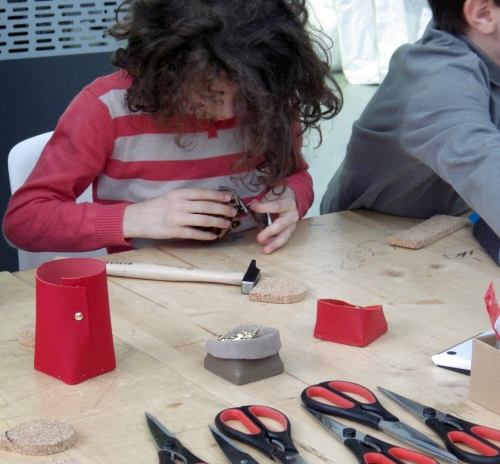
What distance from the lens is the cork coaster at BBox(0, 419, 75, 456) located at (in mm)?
678

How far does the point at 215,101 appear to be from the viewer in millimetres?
1208

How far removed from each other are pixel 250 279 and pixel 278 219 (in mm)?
240

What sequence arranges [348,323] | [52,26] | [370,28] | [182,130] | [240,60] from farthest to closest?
[370,28] → [52,26] → [182,130] → [240,60] → [348,323]

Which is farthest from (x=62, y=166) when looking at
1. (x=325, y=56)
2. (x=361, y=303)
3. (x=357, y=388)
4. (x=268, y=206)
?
(x=357, y=388)

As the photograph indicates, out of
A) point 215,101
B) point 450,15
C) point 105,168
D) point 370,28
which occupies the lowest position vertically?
point 370,28

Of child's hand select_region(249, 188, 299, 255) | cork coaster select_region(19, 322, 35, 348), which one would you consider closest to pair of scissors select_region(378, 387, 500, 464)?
cork coaster select_region(19, 322, 35, 348)

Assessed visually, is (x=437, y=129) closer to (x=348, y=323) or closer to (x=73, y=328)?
(x=348, y=323)

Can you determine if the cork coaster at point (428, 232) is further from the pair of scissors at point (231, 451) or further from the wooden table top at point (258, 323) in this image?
the pair of scissors at point (231, 451)

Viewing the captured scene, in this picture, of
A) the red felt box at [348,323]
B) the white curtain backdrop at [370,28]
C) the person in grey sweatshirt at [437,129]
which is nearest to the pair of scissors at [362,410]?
the red felt box at [348,323]

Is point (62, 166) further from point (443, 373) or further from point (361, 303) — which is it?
point (443, 373)

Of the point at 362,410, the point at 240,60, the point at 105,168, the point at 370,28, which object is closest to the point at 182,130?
the point at 105,168

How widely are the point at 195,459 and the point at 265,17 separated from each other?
727mm

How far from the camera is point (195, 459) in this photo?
666mm

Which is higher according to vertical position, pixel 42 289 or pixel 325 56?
pixel 325 56
